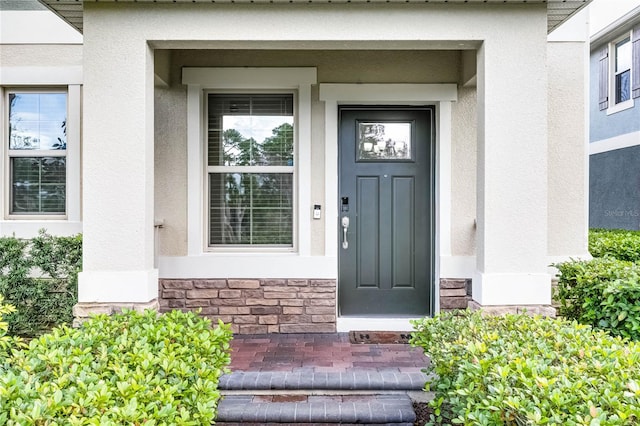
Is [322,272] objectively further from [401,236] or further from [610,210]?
[610,210]

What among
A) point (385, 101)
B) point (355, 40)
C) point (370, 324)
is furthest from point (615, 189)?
point (355, 40)

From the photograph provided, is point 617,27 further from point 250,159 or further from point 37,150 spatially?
point 37,150

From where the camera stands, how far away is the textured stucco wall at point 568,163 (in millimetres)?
4605

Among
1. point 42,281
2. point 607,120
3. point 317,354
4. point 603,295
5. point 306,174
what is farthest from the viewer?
point 607,120

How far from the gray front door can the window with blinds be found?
619 mm

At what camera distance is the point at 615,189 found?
30.6 feet

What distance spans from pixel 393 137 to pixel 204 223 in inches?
87.3

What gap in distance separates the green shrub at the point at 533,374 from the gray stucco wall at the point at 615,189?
779cm

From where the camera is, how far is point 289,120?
191 inches

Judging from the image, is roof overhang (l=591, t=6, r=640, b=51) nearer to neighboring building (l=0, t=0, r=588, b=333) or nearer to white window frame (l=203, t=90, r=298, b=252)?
neighboring building (l=0, t=0, r=588, b=333)

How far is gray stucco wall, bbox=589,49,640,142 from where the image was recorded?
347 inches

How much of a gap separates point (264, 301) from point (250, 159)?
1.50 meters

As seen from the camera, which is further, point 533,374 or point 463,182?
point 463,182

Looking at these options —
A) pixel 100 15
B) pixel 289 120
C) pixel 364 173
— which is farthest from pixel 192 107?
pixel 364 173
